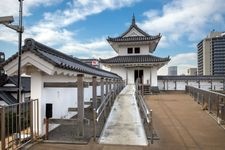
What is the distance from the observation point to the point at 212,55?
197 feet

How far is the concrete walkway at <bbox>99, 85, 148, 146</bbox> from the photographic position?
19.5 feet

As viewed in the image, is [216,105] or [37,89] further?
[216,105]

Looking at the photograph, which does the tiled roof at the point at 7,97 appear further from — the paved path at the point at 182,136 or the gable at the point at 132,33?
the gable at the point at 132,33

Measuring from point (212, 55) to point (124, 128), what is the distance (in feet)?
198

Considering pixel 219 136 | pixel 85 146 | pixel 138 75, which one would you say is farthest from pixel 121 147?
pixel 138 75

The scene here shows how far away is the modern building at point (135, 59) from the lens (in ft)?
75.8

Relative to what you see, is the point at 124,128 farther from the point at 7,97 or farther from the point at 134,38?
the point at 134,38

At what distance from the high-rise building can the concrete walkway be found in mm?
54203

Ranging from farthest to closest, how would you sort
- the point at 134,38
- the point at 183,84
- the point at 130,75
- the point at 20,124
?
the point at 183,84, the point at 134,38, the point at 130,75, the point at 20,124

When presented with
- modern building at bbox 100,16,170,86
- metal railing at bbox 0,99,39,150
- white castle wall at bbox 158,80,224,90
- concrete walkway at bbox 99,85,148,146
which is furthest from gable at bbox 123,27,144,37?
metal railing at bbox 0,99,39,150

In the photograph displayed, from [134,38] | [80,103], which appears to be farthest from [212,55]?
[80,103]

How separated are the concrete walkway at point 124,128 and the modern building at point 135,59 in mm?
12928

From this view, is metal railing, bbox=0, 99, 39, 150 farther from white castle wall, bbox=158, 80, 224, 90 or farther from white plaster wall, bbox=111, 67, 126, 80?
white castle wall, bbox=158, 80, 224, 90

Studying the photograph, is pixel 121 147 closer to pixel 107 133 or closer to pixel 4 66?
pixel 107 133
